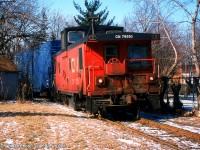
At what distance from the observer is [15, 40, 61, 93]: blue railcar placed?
73.8 ft

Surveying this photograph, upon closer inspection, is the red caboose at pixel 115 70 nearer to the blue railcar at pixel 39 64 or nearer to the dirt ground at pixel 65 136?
the dirt ground at pixel 65 136

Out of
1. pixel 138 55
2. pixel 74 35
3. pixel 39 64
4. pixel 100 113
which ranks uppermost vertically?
pixel 74 35

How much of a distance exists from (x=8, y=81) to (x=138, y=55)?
13.9 meters

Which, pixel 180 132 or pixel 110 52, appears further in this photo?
pixel 110 52

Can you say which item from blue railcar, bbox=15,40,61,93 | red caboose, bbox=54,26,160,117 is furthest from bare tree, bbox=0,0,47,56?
red caboose, bbox=54,26,160,117

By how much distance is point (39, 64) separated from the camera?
86.4 ft

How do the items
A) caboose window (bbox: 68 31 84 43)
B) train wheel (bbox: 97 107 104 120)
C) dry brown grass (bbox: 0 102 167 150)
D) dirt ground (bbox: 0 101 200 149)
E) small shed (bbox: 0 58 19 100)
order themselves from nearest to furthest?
1. dirt ground (bbox: 0 101 200 149)
2. dry brown grass (bbox: 0 102 167 150)
3. train wheel (bbox: 97 107 104 120)
4. caboose window (bbox: 68 31 84 43)
5. small shed (bbox: 0 58 19 100)

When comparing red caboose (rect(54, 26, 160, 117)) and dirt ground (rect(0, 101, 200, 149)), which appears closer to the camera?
dirt ground (rect(0, 101, 200, 149))

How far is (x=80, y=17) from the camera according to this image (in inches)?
1801

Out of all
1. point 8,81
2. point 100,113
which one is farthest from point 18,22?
point 100,113

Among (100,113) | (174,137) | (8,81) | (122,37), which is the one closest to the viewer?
(174,137)

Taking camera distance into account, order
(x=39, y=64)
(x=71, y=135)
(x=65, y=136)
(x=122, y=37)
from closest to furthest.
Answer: (x=65, y=136)
(x=71, y=135)
(x=122, y=37)
(x=39, y=64)

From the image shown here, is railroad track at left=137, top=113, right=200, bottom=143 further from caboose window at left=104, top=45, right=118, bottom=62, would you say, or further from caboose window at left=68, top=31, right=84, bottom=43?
caboose window at left=68, top=31, right=84, bottom=43

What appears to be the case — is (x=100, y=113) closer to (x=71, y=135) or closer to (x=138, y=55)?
(x=138, y=55)
